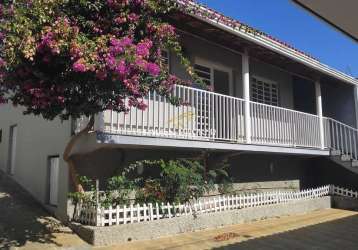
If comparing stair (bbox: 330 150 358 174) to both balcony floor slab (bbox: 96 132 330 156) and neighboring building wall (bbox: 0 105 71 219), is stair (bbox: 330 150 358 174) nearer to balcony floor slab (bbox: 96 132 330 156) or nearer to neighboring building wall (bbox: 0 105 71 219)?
balcony floor slab (bbox: 96 132 330 156)

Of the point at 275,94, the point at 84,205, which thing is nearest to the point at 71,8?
the point at 84,205

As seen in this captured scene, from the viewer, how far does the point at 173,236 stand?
9.81m

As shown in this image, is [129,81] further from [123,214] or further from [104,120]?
[123,214]

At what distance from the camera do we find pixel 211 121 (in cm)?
1181

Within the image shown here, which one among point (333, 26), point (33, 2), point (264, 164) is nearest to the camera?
point (333, 26)

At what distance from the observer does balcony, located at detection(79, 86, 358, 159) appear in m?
9.80

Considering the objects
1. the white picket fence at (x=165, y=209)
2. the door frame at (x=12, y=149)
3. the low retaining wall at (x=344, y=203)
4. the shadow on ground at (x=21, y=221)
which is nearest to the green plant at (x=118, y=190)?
the white picket fence at (x=165, y=209)

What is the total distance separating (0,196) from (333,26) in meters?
9.38

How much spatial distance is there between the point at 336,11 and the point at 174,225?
A: 21.4ft

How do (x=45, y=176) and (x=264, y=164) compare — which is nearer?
(x=45, y=176)

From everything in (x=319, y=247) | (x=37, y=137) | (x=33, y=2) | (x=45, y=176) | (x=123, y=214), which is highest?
(x=33, y=2)

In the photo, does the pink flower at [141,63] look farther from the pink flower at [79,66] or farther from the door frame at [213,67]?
the door frame at [213,67]

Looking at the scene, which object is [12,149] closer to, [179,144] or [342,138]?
[179,144]

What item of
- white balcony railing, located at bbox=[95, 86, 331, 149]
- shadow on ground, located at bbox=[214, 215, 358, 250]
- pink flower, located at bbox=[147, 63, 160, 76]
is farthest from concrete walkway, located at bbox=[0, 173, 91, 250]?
pink flower, located at bbox=[147, 63, 160, 76]
